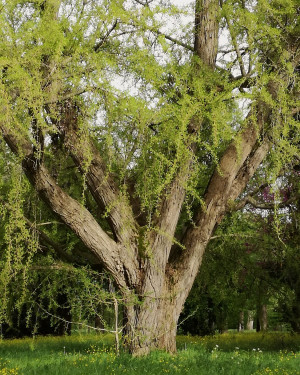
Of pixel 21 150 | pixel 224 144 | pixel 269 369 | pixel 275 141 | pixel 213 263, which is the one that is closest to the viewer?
pixel 269 369

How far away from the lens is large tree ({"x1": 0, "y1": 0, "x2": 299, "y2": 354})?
676 cm

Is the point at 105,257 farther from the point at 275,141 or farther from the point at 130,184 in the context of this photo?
the point at 275,141

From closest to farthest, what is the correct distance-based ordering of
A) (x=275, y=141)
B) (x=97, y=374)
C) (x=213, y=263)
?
1. (x=97, y=374)
2. (x=275, y=141)
3. (x=213, y=263)

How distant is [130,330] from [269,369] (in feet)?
7.50

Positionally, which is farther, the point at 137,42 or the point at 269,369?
the point at 137,42

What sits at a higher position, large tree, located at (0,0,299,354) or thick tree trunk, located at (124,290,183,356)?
large tree, located at (0,0,299,354)

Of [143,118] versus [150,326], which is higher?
[143,118]

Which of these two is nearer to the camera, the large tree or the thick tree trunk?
the large tree

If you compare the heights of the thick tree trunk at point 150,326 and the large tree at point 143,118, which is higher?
the large tree at point 143,118

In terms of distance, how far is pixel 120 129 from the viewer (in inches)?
322

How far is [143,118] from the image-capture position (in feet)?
22.8

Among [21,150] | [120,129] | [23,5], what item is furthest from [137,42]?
[21,150]

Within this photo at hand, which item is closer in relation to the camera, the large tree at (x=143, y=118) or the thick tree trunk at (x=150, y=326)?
the large tree at (x=143, y=118)

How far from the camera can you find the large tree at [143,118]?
6762 millimetres
